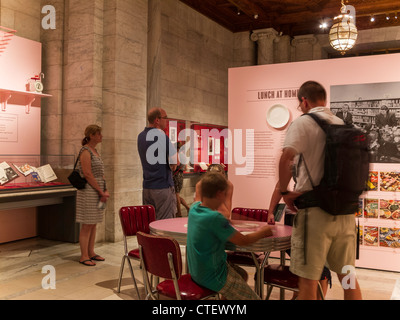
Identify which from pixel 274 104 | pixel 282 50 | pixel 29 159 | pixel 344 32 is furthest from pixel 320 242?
pixel 282 50

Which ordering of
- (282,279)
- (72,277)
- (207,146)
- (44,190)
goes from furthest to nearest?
(207,146)
(44,190)
(72,277)
(282,279)

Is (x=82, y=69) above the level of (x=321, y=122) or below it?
above

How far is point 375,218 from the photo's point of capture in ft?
15.0

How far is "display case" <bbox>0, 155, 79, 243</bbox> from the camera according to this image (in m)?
4.95

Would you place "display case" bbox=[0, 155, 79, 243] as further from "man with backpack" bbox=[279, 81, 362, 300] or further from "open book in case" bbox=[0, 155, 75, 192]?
"man with backpack" bbox=[279, 81, 362, 300]

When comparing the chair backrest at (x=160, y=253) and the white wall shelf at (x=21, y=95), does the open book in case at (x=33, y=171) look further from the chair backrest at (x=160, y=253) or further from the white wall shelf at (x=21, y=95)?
the chair backrest at (x=160, y=253)

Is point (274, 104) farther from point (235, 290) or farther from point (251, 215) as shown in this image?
point (235, 290)

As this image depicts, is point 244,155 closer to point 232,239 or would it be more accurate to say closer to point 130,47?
point 130,47

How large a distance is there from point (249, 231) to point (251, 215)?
0.86m

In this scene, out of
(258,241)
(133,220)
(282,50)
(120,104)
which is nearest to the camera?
(258,241)

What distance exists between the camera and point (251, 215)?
366cm

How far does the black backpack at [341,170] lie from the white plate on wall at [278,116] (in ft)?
9.40

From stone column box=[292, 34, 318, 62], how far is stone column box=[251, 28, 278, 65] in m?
0.80

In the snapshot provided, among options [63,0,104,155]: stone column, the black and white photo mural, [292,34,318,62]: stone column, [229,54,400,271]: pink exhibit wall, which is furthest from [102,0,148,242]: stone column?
[292,34,318,62]: stone column
